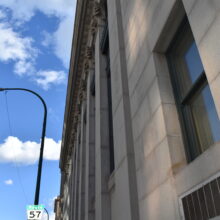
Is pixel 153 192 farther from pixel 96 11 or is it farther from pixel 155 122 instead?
pixel 96 11

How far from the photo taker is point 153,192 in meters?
5.62

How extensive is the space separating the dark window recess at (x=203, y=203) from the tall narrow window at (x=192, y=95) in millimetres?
935

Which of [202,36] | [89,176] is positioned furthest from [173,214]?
[89,176]

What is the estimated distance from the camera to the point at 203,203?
4016mm

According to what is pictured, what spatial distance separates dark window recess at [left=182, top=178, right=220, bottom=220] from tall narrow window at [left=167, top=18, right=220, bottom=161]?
935mm

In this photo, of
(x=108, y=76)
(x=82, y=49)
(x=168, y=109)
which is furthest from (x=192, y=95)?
(x=82, y=49)

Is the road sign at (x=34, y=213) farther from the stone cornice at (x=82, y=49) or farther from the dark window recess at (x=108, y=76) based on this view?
the stone cornice at (x=82, y=49)

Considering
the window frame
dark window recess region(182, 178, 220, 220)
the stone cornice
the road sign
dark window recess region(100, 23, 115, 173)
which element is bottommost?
dark window recess region(182, 178, 220, 220)

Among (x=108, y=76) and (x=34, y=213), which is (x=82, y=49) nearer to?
(x=108, y=76)

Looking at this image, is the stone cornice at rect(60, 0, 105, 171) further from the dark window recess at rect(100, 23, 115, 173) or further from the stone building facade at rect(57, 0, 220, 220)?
the stone building facade at rect(57, 0, 220, 220)

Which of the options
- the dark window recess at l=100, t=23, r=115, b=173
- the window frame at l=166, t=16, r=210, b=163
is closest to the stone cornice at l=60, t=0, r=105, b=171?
the dark window recess at l=100, t=23, r=115, b=173

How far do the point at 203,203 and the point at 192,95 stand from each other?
7.19 feet

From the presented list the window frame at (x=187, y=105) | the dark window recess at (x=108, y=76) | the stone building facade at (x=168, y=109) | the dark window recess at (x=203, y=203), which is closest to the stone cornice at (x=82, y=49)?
the dark window recess at (x=108, y=76)

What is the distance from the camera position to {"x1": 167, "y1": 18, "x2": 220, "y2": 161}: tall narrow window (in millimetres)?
4914
